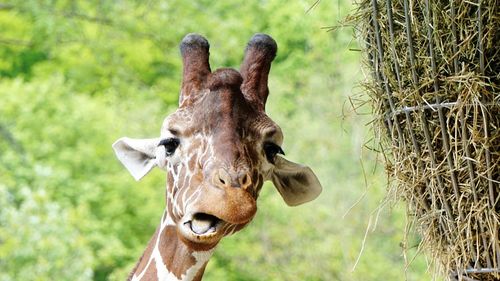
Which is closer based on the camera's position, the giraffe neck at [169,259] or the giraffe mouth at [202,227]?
the giraffe mouth at [202,227]

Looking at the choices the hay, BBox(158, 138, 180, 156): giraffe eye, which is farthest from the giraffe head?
the hay

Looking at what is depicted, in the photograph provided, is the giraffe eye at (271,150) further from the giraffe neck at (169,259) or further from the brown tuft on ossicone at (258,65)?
the giraffe neck at (169,259)

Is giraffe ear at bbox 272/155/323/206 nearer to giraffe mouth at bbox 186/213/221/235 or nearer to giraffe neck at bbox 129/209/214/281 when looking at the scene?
giraffe neck at bbox 129/209/214/281

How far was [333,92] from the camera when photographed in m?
16.4

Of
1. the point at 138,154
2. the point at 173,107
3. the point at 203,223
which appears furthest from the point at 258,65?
the point at 173,107

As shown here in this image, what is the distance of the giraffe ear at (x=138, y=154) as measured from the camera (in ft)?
16.6

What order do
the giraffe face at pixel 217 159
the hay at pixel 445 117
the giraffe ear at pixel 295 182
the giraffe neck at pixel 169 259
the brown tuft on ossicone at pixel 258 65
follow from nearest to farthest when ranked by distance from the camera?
1. the hay at pixel 445 117
2. the giraffe face at pixel 217 159
3. the giraffe neck at pixel 169 259
4. the brown tuft on ossicone at pixel 258 65
5. the giraffe ear at pixel 295 182

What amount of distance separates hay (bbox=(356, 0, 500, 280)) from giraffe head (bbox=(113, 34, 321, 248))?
0.55 m

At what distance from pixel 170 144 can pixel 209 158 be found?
1.17 ft

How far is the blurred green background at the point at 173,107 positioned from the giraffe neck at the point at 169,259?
917cm

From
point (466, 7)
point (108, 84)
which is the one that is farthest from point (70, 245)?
point (466, 7)

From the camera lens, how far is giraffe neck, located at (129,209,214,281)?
460cm

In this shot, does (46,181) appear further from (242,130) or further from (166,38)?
(242,130)

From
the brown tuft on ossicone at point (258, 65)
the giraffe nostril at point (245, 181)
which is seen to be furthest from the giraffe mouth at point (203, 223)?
the brown tuft on ossicone at point (258, 65)
